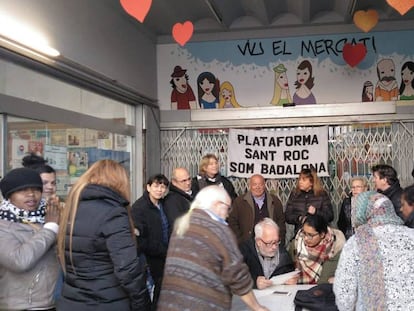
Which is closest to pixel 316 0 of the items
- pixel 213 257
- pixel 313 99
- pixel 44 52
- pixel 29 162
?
pixel 313 99

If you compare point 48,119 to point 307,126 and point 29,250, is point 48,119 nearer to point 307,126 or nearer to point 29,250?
point 29,250

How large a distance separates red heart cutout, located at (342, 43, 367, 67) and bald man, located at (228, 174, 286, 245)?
1.98 m

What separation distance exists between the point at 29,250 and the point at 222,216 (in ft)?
2.89

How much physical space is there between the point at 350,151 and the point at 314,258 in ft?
9.88

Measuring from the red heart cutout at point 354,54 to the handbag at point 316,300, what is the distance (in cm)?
379

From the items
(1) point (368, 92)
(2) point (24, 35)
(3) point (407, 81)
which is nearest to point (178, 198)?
(2) point (24, 35)

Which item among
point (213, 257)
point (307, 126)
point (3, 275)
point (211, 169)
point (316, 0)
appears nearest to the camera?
point (213, 257)

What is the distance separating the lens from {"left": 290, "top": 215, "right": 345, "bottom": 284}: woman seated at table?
3.38 meters

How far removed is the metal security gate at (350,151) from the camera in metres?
6.05

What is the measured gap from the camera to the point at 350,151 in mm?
6172

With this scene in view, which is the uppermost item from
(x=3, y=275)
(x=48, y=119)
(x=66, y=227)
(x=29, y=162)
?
(x=48, y=119)

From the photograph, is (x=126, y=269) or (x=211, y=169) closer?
(x=126, y=269)

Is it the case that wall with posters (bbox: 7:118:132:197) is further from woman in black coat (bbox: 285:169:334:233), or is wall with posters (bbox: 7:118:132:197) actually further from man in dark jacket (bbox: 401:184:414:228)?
man in dark jacket (bbox: 401:184:414:228)

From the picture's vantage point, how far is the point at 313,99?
20.6 feet
